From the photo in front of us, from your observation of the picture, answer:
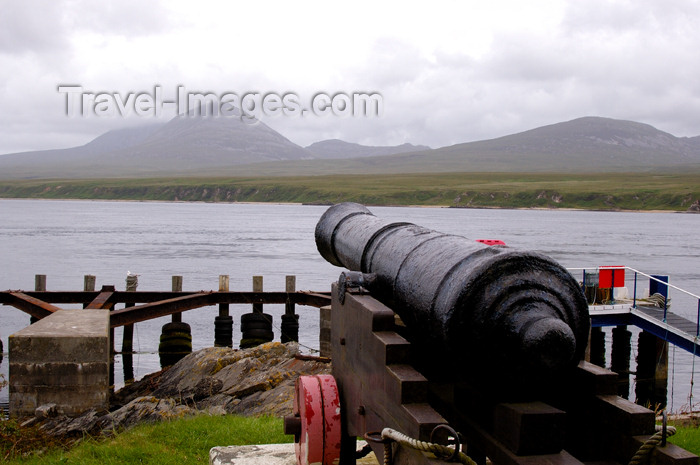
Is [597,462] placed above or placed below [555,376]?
below

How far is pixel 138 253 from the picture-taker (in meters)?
43.0

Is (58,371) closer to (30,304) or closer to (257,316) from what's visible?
(30,304)

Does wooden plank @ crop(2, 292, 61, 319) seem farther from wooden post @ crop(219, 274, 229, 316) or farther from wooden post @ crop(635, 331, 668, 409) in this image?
wooden post @ crop(635, 331, 668, 409)

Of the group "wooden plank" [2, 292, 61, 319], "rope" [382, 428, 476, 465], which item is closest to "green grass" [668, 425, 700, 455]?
"rope" [382, 428, 476, 465]

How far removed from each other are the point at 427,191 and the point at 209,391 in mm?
132554

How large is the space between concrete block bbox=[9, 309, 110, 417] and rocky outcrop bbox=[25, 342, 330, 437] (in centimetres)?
20

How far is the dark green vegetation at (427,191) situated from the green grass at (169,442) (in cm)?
11780

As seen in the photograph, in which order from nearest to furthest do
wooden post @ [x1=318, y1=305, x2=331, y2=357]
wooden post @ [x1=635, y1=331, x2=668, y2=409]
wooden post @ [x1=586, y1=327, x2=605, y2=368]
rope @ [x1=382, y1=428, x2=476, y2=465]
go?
rope @ [x1=382, y1=428, x2=476, y2=465]
wooden post @ [x1=318, y1=305, x2=331, y2=357]
wooden post @ [x1=635, y1=331, x2=668, y2=409]
wooden post @ [x1=586, y1=327, x2=605, y2=368]

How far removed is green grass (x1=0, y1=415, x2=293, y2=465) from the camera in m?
5.90

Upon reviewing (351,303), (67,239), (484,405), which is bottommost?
(67,239)

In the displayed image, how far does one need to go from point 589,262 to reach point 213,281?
20122 millimetres

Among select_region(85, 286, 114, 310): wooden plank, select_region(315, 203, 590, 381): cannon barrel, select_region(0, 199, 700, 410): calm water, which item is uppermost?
select_region(315, 203, 590, 381): cannon barrel

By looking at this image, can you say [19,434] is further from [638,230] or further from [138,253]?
[638,230]

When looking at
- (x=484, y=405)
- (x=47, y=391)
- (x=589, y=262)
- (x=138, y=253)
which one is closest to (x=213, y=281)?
(x=138, y=253)
